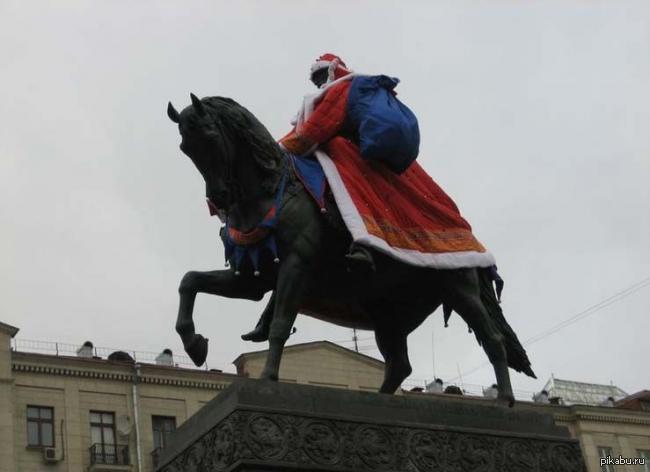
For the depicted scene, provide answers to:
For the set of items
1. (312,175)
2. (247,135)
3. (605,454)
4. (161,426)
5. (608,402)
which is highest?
(608,402)

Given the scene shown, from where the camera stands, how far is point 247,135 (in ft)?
34.1

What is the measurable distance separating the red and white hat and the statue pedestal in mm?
3255

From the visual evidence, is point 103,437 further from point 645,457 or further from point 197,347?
point 197,347

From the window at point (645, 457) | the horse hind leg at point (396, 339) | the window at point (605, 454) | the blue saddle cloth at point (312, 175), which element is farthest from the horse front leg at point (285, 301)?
the window at point (645, 457)

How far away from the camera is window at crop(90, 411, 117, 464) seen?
114ft

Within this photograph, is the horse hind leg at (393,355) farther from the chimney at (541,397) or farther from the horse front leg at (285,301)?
the chimney at (541,397)

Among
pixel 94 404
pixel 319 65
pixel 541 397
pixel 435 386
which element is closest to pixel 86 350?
pixel 94 404

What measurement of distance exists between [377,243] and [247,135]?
1440 millimetres

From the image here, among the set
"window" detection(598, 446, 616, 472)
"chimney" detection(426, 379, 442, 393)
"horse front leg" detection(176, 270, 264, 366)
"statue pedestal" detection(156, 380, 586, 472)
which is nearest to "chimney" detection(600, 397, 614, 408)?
"window" detection(598, 446, 616, 472)

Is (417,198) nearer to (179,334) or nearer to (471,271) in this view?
(471,271)

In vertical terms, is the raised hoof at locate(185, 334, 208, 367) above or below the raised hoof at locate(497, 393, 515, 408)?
above

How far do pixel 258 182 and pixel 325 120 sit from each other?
1.03 meters

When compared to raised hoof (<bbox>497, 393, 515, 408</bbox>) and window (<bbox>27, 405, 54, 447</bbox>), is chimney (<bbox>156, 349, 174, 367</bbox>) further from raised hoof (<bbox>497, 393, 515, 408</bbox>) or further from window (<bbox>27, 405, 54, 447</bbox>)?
raised hoof (<bbox>497, 393, 515, 408</bbox>)

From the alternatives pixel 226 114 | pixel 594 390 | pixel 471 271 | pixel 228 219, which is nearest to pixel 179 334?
pixel 228 219
